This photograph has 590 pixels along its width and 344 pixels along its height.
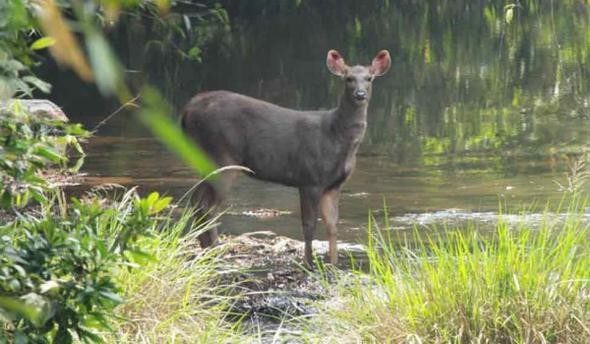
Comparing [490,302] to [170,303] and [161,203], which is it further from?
[161,203]

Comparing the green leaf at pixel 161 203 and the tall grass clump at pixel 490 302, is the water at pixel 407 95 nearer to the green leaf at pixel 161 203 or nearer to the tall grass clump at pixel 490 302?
the green leaf at pixel 161 203

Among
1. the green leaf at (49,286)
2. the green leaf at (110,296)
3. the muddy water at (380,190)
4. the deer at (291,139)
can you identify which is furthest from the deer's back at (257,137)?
the green leaf at (49,286)

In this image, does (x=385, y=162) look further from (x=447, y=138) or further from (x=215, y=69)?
(x=215, y=69)

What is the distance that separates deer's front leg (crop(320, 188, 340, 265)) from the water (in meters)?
0.73

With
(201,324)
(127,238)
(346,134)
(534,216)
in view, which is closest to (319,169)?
(346,134)

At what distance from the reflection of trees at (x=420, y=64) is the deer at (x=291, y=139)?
1484 millimetres

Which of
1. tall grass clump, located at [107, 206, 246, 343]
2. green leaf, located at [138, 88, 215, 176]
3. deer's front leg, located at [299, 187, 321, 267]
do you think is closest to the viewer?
green leaf, located at [138, 88, 215, 176]

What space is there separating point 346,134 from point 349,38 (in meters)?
26.8

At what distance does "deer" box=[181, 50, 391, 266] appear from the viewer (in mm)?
11078

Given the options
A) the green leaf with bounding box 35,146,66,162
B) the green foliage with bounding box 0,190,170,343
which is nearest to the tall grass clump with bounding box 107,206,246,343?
the green foliage with bounding box 0,190,170,343

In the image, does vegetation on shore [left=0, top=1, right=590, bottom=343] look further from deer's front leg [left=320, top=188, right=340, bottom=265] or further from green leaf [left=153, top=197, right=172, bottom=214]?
deer's front leg [left=320, top=188, right=340, bottom=265]

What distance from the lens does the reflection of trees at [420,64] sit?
19.6 m

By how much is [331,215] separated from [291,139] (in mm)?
783

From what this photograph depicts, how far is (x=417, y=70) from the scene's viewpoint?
2895 cm
